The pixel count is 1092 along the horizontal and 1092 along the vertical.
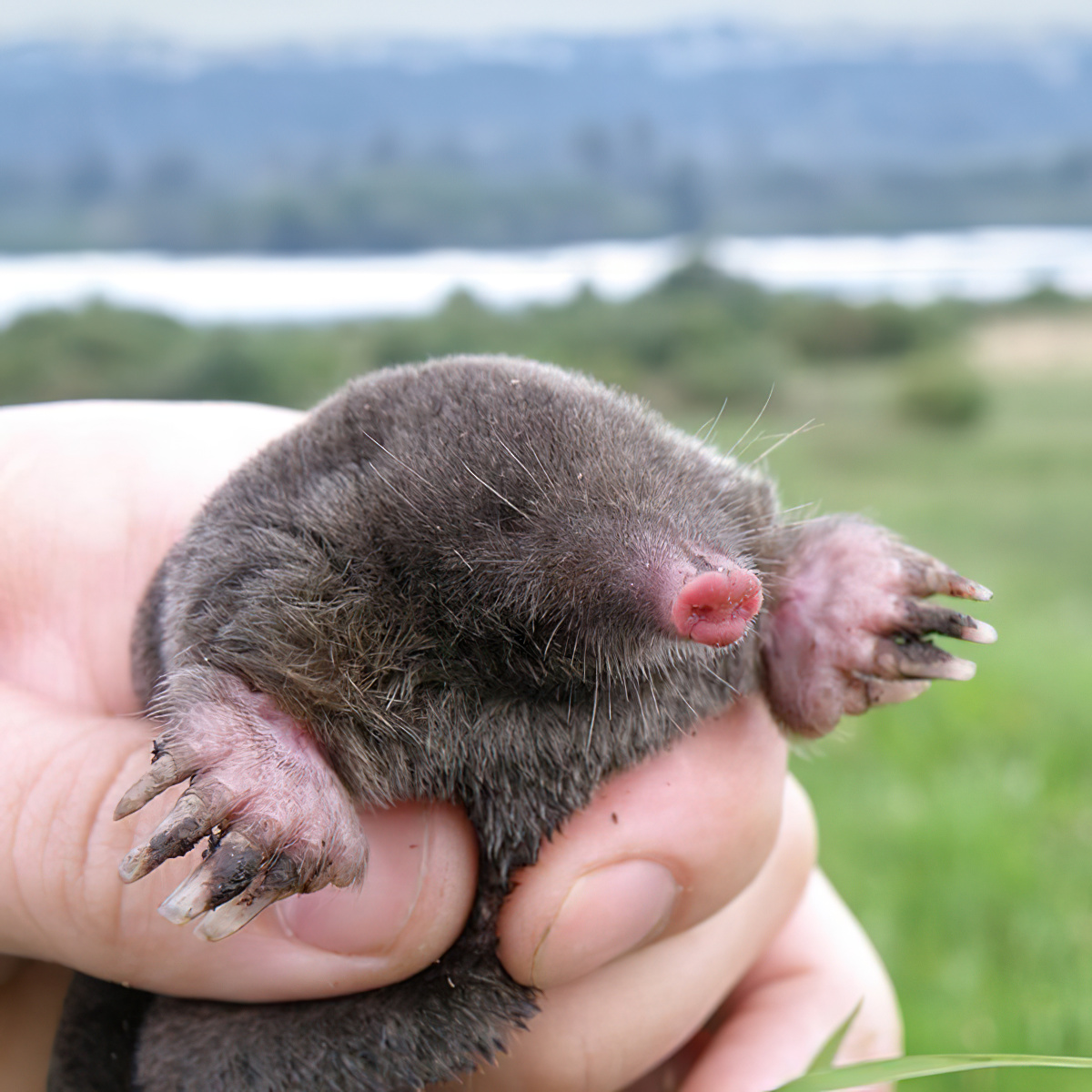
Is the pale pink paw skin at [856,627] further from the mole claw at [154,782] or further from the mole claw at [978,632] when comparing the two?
the mole claw at [154,782]

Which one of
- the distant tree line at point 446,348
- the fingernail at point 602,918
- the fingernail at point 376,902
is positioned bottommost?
the distant tree line at point 446,348

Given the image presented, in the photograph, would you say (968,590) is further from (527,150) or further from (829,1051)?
(527,150)

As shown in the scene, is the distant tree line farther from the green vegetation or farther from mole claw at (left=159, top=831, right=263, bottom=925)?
mole claw at (left=159, top=831, right=263, bottom=925)

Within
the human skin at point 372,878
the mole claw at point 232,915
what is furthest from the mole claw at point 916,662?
the mole claw at point 232,915

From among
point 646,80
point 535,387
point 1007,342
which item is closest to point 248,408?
point 535,387

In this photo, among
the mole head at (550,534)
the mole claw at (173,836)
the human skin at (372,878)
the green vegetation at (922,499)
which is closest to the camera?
the mole claw at (173,836)

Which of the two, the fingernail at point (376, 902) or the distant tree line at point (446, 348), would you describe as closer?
the fingernail at point (376, 902)

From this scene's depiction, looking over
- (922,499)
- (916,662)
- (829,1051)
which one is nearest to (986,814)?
(916,662)
